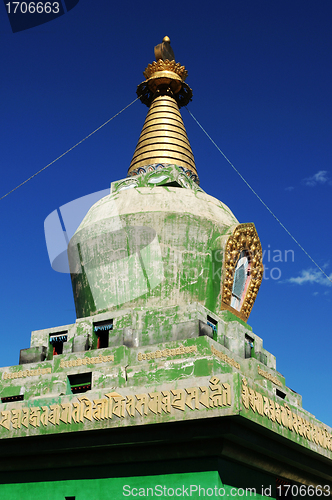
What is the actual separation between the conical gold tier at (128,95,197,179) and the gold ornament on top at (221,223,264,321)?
3957 millimetres

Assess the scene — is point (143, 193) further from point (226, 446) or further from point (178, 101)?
point (226, 446)

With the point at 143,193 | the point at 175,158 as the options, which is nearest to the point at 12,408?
the point at 143,193

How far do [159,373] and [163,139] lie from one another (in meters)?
10.6

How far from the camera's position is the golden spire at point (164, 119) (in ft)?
66.9

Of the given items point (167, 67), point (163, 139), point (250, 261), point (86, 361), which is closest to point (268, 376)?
point (250, 261)

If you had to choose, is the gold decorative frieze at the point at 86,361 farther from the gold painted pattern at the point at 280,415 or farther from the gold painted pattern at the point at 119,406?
the gold painted pattern at the point at 280,415

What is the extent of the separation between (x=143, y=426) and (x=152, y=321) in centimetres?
419

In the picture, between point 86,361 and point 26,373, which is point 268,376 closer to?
point 86,361

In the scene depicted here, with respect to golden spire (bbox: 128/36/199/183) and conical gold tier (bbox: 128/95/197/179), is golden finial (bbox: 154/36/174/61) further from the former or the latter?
conical gold tier (bbox: 128/95/197/179)

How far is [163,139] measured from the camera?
68.7 ft

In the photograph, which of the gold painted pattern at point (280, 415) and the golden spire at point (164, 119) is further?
the golden spire at point (164, 119)

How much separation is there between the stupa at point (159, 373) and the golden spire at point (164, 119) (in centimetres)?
8

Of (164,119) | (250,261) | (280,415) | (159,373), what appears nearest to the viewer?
(280,415)

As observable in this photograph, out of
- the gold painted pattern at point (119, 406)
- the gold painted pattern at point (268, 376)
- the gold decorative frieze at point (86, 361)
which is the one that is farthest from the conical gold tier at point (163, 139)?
the gold painted pattern at point (119, 406)
